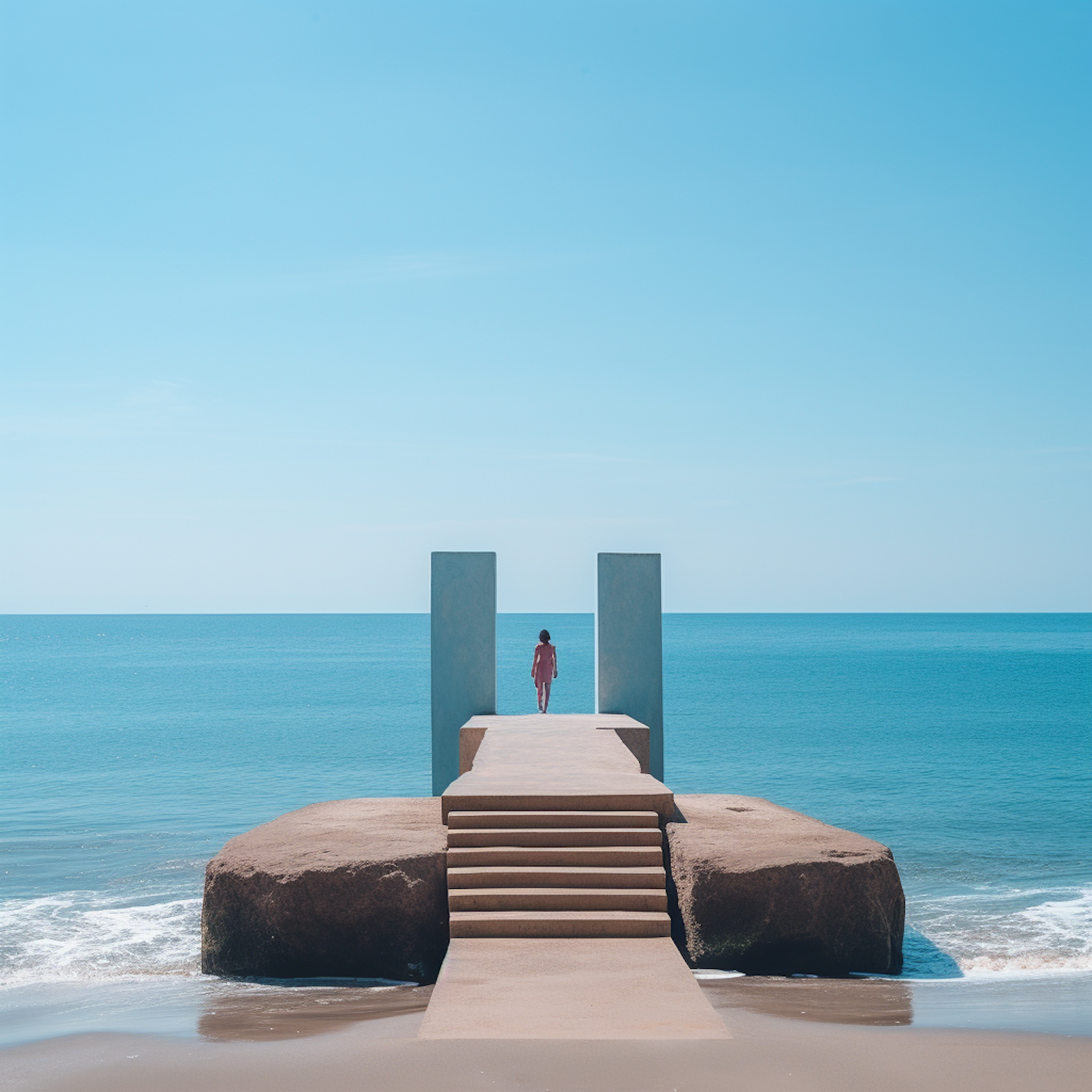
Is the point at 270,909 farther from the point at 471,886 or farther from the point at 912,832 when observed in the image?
the point at 912,832

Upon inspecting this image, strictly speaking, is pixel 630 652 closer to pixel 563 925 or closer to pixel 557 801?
pixel 557 801

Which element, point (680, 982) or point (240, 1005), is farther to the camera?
point (240, 1005)

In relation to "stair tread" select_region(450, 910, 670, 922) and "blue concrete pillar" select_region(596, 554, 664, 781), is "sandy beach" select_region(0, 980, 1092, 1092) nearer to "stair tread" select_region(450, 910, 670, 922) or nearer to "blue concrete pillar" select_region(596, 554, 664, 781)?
"stair tread" select_region(450, 910, 670, 922)

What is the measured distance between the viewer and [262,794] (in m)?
27.9

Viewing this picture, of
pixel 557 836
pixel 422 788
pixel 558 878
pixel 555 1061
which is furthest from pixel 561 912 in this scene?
pixel 422 788

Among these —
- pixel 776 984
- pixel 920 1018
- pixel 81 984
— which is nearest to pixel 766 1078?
pixel 920 1018

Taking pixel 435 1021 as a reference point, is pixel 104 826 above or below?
below

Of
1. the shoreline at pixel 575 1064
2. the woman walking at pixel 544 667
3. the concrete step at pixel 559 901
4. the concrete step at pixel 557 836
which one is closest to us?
the shoreline at pixel 575 1064

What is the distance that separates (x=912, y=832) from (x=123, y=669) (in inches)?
3075

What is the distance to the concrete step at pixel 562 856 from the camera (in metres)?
9.56

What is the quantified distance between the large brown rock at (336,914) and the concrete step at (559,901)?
538 millimetres

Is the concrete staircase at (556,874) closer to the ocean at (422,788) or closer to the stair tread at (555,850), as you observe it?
the stair tread at (555,850)

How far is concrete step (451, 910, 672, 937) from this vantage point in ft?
29.0

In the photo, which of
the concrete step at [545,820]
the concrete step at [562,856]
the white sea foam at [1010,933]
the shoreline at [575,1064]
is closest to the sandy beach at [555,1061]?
the shoreline at [575,1064]
